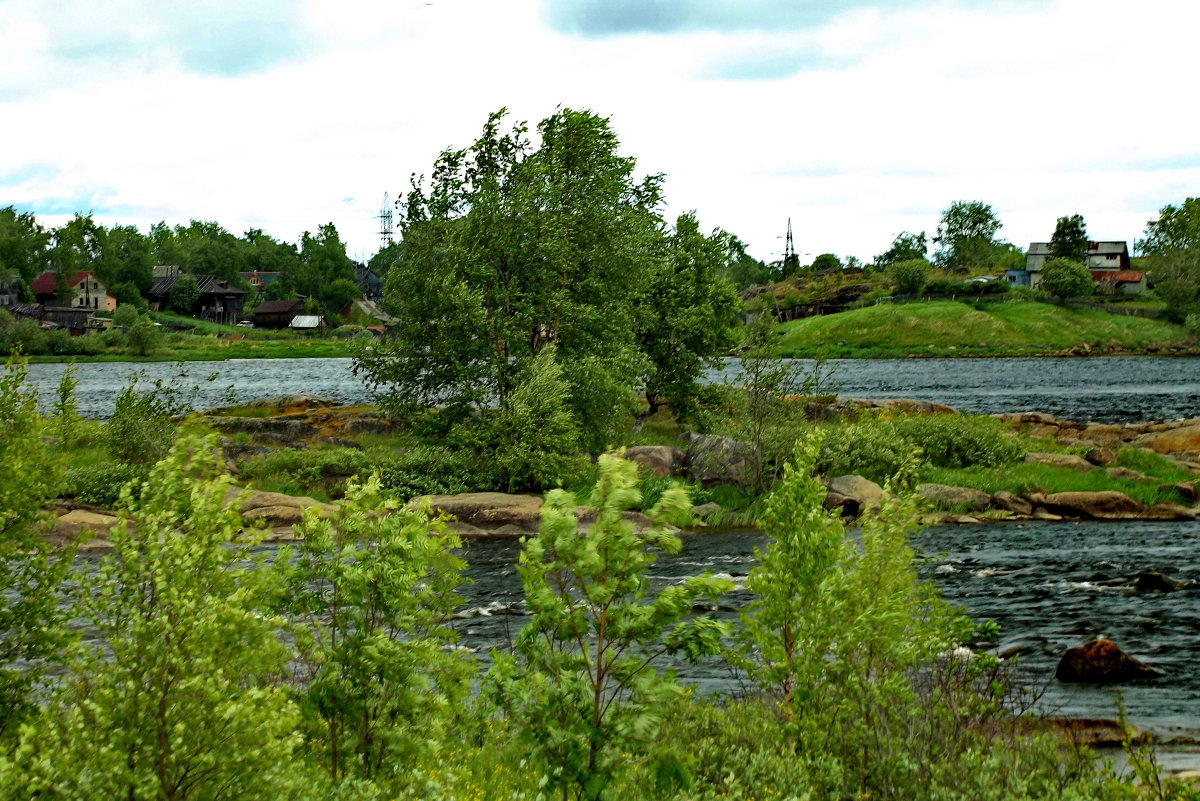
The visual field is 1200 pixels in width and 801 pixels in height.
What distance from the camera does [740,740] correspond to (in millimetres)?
12062

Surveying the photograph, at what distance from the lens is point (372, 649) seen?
29.6ft

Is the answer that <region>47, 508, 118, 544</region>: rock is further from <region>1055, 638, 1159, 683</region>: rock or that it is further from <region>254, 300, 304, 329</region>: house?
<region>254, 300, 304, 329</region>: house

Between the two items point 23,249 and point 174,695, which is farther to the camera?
point 23,249

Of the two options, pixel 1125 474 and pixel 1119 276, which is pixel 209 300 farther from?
pixel 1125 474

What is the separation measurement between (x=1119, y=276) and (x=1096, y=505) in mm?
157476

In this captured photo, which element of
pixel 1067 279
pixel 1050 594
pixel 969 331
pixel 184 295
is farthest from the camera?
pixel 184 295

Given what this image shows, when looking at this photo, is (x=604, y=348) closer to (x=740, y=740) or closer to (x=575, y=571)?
(x=740, y=740)

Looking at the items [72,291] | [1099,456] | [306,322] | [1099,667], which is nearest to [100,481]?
[1099,667]

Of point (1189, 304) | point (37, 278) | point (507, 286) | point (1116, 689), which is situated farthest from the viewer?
point (37, 278)

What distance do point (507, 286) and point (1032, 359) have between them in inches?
4076

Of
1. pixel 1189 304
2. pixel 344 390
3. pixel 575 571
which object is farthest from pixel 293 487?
pixel 1189 304

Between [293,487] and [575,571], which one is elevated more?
[575,571]

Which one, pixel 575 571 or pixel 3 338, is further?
pixel 3 338

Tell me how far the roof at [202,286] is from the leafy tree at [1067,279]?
13305 centimetres
